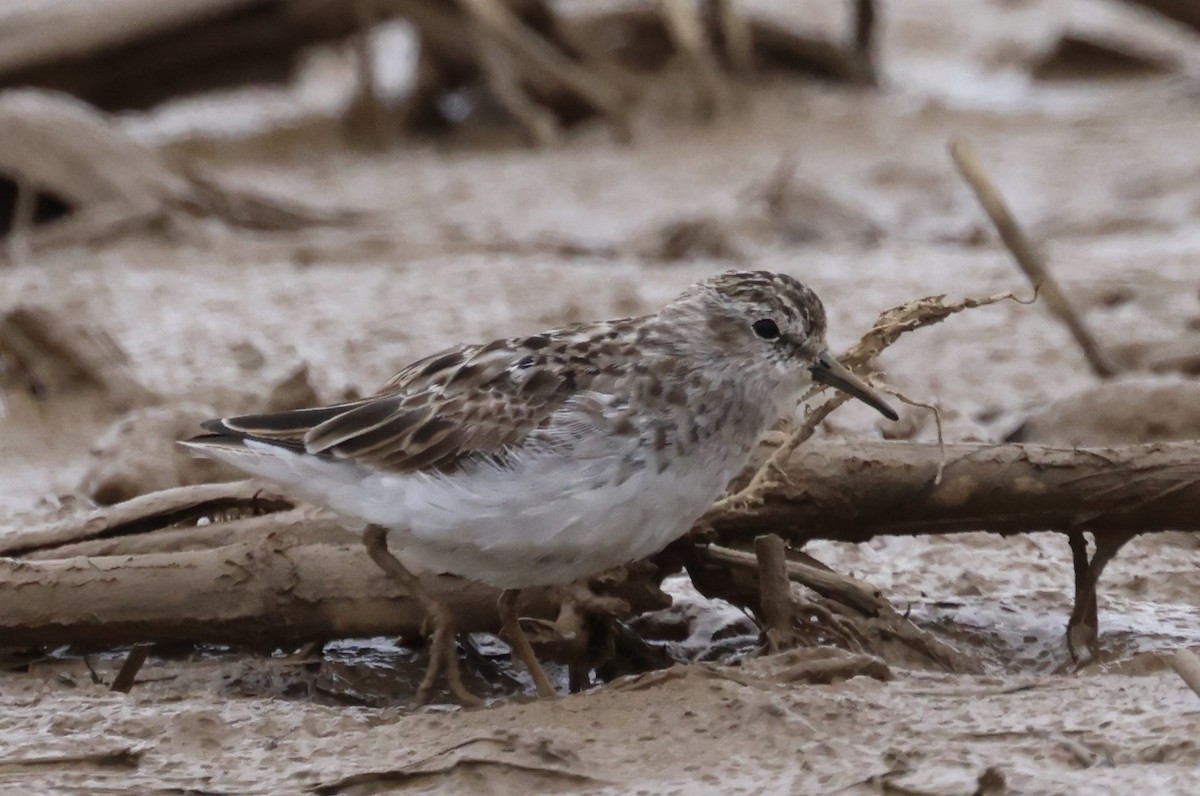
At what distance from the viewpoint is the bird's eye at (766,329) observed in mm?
4355

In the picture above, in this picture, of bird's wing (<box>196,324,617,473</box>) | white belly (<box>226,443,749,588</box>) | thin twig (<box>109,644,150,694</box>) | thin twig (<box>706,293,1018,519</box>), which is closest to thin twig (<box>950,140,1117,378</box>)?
thin twig (<box>706,293,1018,519</box>)

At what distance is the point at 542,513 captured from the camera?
156 inches

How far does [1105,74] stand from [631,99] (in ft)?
12.9

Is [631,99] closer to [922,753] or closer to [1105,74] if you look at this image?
[1105,74]

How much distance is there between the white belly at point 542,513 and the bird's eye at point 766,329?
32 cm

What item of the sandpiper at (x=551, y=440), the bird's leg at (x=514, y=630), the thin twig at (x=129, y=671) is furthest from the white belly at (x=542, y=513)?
the thin twig at (x=129, y=671)

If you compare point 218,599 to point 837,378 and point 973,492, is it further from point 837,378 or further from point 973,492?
point 973,492

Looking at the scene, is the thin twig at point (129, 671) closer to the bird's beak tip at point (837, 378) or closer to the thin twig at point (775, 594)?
the thin twig at point (775, 594)

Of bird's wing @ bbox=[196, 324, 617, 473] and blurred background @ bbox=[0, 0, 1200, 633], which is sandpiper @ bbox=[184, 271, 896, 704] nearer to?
bird's wing @ bbox=[196, 324, 617, 473]

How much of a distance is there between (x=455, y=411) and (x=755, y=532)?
0.89 metres

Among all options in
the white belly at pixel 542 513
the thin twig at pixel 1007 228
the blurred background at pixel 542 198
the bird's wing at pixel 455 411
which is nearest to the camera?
the white belly at pixel 542 513

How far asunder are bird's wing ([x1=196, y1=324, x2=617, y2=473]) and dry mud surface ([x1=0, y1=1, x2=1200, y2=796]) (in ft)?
2.00

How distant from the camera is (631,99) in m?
12.0

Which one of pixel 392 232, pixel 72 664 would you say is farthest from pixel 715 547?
pixel 392 232
